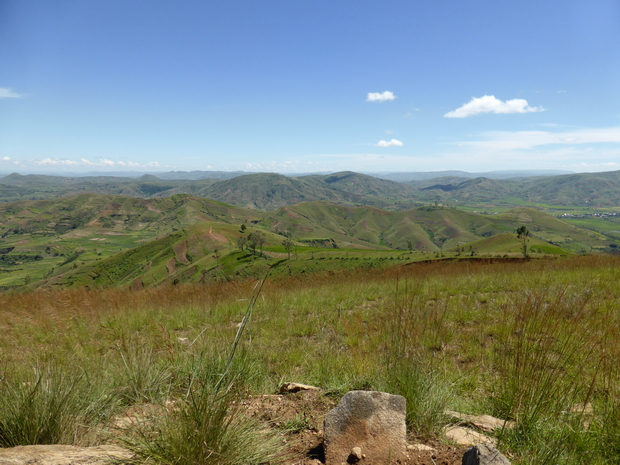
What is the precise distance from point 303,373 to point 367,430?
1882 millimetres

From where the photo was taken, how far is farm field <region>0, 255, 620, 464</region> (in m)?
2.42

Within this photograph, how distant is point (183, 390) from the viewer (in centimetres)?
343

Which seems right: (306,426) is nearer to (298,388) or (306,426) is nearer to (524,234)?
(298,388)

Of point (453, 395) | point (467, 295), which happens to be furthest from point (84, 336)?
point (467, 295)

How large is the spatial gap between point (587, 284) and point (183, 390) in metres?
10.5

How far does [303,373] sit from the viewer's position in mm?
4180

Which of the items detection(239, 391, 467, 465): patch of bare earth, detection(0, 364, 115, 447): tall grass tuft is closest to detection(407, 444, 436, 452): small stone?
detection(239, 391, 467, 465): patch of bare earth

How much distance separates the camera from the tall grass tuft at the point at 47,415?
2475mm

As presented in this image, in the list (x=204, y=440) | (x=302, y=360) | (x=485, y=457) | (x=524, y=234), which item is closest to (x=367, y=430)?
(x=485, y=457)

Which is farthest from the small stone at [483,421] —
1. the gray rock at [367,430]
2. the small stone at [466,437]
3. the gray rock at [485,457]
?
the gray rock at [485,457]

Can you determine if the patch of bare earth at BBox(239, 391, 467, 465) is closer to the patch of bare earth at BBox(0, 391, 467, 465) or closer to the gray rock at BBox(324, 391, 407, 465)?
the patch of bare earth at BBox(0, 391, 467, 465)

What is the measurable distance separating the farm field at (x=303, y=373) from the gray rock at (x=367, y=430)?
297 mm

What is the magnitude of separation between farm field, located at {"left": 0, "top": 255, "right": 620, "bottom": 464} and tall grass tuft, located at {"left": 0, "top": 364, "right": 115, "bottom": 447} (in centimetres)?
1

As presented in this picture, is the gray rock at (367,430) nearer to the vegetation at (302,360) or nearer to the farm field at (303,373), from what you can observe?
the farm field at (303,373)
